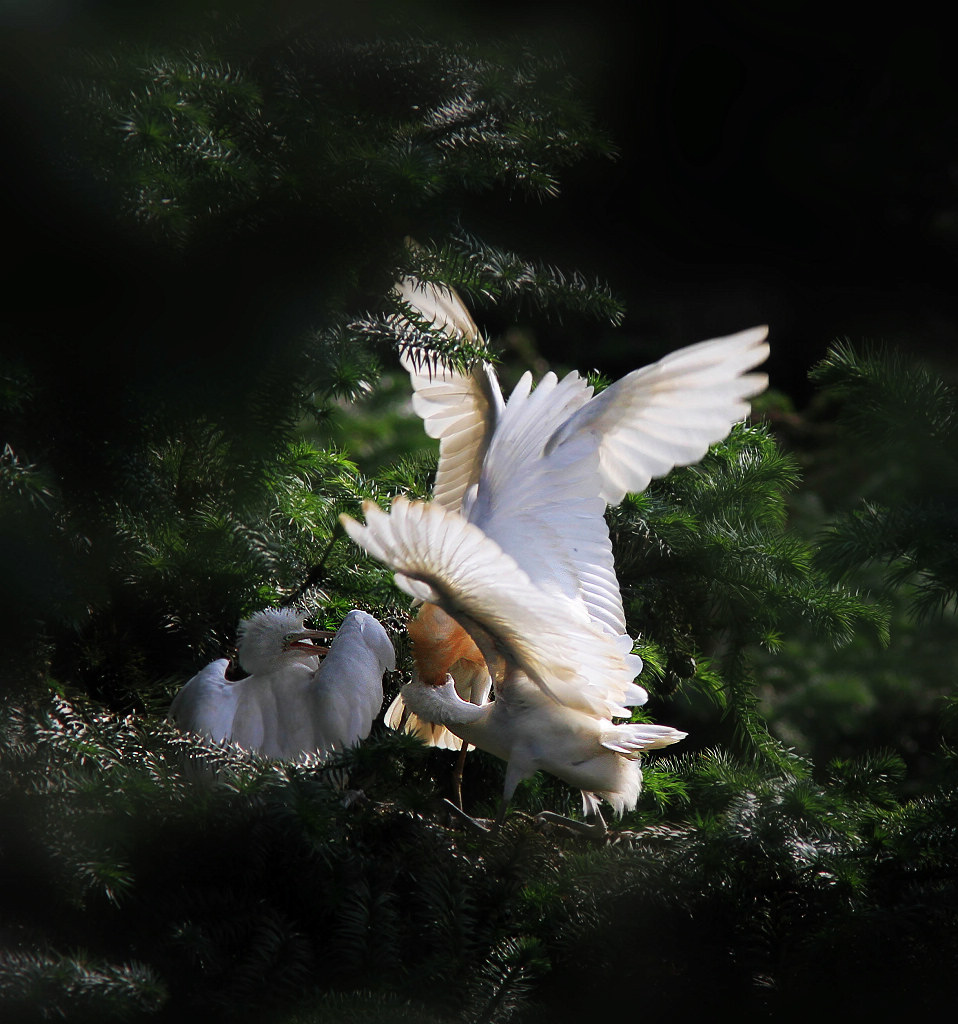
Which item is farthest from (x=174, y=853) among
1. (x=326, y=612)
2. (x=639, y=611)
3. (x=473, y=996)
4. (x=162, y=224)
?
(x=639, y=611)

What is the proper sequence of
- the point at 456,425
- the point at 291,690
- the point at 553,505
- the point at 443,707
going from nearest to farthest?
1. the point at 443,707
2. the point at 553,505
3. the point at 291,690
4. the point at 456,425

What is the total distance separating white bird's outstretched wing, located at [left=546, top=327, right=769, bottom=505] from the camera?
132 centimetres

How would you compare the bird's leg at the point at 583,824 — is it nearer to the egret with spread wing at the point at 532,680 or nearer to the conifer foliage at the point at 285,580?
the egret with spread wing at the point at 532,680

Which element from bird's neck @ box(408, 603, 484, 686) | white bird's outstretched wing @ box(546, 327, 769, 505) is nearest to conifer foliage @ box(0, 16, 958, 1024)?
bird's neck @ box(408, 603, 484, 686)

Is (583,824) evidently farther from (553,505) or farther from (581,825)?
(553,505)

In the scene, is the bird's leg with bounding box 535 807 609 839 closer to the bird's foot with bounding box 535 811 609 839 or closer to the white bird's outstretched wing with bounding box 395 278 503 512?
the bird's foot with bounding box 535 811 609 839

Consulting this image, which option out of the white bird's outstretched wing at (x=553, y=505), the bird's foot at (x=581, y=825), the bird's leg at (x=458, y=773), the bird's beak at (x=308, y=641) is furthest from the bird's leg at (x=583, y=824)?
the bird's beak at (x=308, y=641)

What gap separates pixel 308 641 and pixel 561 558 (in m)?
0.45

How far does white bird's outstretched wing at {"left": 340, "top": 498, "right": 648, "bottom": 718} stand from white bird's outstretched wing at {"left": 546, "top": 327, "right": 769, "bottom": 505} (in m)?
0.25

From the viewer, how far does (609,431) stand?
145cm

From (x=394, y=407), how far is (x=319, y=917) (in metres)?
1.87

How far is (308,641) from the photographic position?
1.58 meters

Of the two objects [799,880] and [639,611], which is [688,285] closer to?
[639,611]

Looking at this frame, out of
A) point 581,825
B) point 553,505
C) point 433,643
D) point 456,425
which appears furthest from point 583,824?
point 456,425
